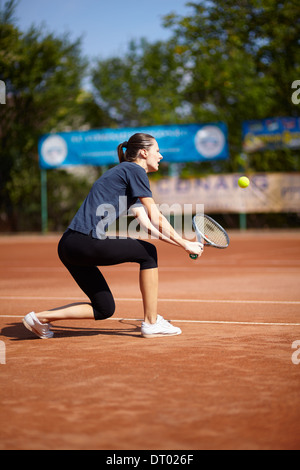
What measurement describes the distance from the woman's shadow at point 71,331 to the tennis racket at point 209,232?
3.19 feet

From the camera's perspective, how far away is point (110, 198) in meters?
4.65

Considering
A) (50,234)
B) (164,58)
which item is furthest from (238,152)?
(164,58)

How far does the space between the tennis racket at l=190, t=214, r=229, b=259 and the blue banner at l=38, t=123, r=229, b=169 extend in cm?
1719

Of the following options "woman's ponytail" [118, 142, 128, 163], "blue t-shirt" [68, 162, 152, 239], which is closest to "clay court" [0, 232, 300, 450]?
"blue t-shirt" [68, 162, 152, 239]

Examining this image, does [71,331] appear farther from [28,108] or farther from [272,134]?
[28,108]

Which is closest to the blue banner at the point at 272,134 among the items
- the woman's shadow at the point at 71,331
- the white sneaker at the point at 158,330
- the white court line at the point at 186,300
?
the white court line at the point at 186,300

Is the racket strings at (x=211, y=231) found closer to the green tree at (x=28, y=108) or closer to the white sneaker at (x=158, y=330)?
the white sneaker at (x=158, y=330)

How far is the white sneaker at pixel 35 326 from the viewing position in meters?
4.90

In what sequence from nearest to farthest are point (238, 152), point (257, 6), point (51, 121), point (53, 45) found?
point (257, 6)
point (238, 152)
point (53, 45)
point (51, 121)

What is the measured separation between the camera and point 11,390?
3566 millimetres

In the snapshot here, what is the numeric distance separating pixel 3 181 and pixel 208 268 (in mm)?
16768
